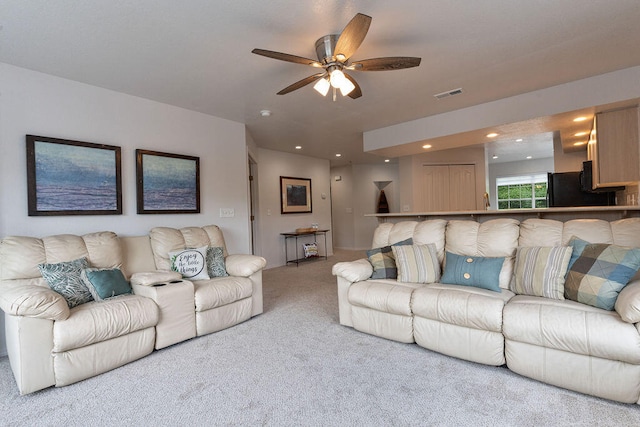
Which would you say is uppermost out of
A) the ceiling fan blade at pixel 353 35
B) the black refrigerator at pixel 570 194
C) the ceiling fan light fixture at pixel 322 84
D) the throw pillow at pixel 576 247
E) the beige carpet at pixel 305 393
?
the ceiling fan blade at pixel 353 35

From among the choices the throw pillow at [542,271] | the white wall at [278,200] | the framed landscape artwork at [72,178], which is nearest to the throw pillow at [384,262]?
the throw pillow at [542,271]

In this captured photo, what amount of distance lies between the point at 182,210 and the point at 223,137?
Result: 119cm

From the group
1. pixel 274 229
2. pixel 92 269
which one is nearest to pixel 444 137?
pixel 274 229

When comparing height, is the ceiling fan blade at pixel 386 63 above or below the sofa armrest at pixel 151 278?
above

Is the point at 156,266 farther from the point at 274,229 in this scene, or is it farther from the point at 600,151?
the point at 600,151

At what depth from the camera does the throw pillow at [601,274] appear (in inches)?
73.0

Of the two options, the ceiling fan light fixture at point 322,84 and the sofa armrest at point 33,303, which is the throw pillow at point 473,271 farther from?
the sofa armrest at point 33,303

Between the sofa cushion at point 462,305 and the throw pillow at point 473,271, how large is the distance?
55 millimetres

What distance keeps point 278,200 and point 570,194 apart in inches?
205

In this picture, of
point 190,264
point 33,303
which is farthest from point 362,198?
point 33,303

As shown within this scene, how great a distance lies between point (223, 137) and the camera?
167 inches

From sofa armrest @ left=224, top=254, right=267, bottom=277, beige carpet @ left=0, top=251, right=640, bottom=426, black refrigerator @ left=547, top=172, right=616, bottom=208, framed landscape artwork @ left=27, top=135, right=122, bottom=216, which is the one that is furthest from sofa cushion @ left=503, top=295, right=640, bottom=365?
black refrigerator @ left=547, top=172, right=616, bottom=208

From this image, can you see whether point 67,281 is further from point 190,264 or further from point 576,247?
point 576,247

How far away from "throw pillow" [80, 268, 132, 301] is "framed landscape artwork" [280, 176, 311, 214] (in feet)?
13.3
